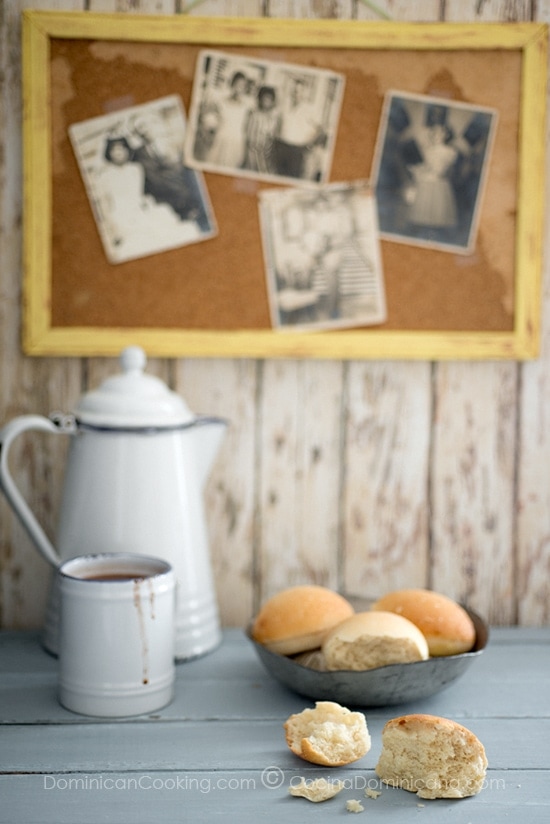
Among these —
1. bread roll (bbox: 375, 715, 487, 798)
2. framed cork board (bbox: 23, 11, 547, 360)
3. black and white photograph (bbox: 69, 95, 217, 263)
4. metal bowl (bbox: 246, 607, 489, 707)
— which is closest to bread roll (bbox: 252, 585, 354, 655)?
metal bowl (bbox: 246, 607, 489, 707)

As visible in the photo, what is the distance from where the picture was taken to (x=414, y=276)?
107cm

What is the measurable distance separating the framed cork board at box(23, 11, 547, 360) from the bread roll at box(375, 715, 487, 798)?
50 cm

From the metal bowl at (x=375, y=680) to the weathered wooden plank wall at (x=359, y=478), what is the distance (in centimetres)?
28

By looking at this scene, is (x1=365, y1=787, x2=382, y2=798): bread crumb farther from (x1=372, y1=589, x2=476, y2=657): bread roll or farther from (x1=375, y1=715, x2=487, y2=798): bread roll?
(x1=372, y1=589, x2=476, y2=657): bread roll

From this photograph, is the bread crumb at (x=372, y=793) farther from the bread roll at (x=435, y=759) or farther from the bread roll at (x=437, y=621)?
the bread roll at (x=437, y=621)

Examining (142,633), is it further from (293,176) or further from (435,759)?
(293,176)

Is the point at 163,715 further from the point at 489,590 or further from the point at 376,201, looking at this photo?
the point at 376,201

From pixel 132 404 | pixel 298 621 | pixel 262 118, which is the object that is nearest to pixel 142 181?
pixel 262 118

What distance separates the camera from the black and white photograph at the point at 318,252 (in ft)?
3.48

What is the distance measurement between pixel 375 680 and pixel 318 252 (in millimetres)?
523

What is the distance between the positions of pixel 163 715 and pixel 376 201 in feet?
2.10

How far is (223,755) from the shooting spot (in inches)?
29.1

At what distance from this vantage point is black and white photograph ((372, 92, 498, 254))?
3.46 feet

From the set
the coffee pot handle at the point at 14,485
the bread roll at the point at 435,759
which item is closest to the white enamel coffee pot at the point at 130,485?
the coffee pot handle at the point at 14,485
